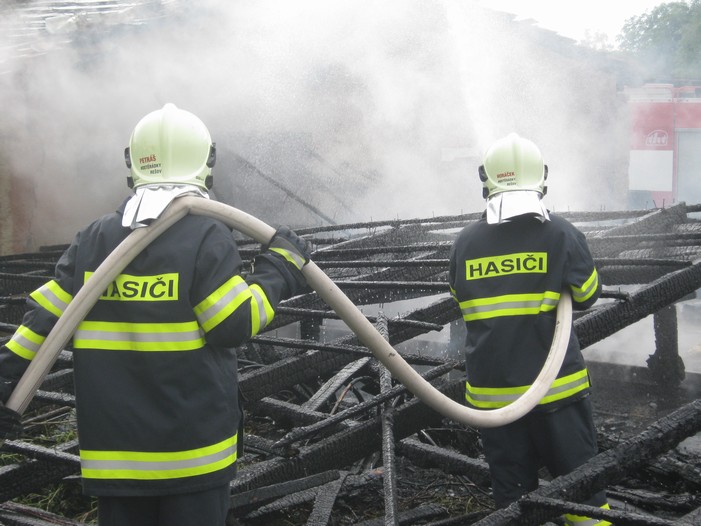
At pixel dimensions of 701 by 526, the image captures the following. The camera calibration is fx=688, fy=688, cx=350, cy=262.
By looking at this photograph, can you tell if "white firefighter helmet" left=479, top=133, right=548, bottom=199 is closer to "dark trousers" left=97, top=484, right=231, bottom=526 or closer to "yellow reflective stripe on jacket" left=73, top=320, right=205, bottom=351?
"yellow reflective stripe on jacket" left=73, top=320, right=205, bottom=351

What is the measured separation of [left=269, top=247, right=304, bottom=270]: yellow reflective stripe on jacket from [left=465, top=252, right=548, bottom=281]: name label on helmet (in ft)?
2.74

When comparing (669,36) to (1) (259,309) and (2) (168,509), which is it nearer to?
(1) (259,309)

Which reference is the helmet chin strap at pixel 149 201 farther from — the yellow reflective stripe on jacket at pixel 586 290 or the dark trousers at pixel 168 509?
the yellow reflective stripe on jacket at pixel 586 290

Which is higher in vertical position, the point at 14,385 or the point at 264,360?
the point at 14,385

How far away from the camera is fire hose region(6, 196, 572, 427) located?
1.95 meters

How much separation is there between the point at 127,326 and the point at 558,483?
1.51 meters

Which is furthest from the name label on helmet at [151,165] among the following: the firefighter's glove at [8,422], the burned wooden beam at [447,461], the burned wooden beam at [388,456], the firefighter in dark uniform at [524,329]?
the burned wooden beam at [447,461]

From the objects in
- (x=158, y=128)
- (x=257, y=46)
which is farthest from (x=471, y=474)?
(x=257, y=46)

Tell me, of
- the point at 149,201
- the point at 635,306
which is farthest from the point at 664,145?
the point at 149,201

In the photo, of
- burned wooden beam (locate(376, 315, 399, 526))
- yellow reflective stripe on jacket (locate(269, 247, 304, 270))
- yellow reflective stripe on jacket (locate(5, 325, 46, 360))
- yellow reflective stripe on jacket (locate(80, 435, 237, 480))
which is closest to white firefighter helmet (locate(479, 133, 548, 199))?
yellow reflective stripe on jacket (locate(269, 247, 304, 270))

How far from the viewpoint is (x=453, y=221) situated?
21.8 ft

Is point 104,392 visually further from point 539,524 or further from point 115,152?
point 115,152

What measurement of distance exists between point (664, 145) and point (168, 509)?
1682 cm

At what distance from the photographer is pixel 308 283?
7.27 feet
